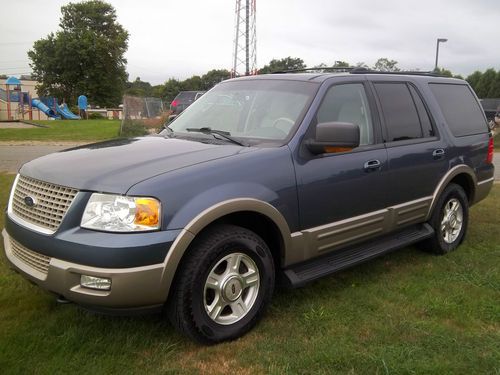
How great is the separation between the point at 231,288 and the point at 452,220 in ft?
10.1

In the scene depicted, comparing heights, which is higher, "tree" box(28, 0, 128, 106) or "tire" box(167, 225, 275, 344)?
Result: "tree" box(28, 0, 128, 106)

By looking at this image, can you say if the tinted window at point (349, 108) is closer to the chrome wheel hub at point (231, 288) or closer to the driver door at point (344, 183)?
the driver door at point (344, 183)

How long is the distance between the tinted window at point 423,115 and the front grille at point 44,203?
3.35 meters

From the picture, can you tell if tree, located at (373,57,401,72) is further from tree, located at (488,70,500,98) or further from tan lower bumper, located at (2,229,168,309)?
tree, located at (488,70,500,98)

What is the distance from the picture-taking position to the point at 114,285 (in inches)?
110

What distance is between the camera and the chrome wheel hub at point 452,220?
5219mm

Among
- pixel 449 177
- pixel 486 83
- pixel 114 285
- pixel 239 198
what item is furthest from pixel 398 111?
pixel 486 83

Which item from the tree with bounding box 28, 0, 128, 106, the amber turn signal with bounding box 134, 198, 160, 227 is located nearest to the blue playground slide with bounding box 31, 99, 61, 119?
the tree with bounding box 28, 0, 128, 106

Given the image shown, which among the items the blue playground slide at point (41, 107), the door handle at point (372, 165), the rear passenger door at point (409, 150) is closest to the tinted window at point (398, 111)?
the rear passenger door at point (409, 150)

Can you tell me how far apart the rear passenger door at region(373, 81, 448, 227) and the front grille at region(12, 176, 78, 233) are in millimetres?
2663

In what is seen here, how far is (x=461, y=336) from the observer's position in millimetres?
3383

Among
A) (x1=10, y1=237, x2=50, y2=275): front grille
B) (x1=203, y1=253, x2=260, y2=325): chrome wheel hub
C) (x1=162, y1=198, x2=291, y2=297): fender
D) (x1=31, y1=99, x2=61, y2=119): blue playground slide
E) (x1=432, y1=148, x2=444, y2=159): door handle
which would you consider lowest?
(x1=203, y1=253, x2=260, y2=325): chrome wheel hub

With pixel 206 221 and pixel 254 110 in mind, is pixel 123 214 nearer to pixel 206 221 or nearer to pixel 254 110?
pixel 206 221

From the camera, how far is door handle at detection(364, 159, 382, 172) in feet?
13.4
